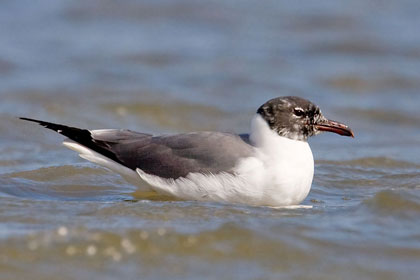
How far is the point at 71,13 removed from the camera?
1542 centimetres

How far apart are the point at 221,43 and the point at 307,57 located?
61.1 inches

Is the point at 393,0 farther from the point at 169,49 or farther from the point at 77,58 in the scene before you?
the point at 77,58

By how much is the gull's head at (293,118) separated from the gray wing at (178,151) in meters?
0.30

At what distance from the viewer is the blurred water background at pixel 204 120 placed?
17.5ft

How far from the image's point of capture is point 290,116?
22.4 feet

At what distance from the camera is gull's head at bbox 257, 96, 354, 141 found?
268 inches

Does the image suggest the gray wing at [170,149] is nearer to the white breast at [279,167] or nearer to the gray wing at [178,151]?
the gray wing at [178,151]

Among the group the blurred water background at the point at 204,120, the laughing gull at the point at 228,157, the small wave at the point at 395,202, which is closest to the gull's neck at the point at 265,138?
the laughing gull at the point at 228,157

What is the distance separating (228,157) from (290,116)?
0.65m

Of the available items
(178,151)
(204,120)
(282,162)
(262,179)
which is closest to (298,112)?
(282,162)

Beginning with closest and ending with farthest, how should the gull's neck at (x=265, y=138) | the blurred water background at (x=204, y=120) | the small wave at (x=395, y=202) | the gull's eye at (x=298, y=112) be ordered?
the blurred water background at (x=204, y=120) → the small wave at (x=395, y=202) → the gull's neck at (x=265, y=138) → the gull's eye at (x=298, y=112)

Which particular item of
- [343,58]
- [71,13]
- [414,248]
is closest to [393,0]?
[343,58]

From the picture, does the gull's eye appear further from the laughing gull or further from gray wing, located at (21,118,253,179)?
gray wing, located at (21,118,253,179)

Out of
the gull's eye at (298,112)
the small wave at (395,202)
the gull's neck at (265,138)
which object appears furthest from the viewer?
the gull's eye at (298,112)
